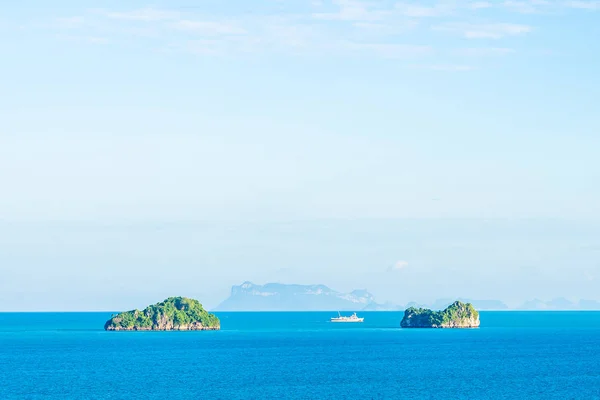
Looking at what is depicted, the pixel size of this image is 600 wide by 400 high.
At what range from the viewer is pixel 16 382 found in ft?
445

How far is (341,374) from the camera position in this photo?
148 m

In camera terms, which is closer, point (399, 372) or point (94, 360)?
point (399, 372)

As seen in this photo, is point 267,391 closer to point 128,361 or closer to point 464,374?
point 464,374

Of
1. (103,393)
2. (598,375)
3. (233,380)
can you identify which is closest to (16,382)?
(103,393)

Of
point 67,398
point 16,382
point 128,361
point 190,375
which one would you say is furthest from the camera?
point 128,361

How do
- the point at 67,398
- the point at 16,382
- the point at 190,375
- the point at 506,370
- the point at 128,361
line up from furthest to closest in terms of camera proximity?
1. the point at 128,361
2. the point at 506,370
3. the point at 190,375
4. the point at 16,382
5. the point at 67,398

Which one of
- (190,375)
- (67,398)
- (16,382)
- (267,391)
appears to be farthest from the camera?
(190,375)

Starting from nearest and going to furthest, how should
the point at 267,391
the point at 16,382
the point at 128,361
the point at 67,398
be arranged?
1. the point at 67,398
2. the point at 267,391
3. the point at 16,382
4. the point at 128,361

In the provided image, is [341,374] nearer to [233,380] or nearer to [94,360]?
[233,380]

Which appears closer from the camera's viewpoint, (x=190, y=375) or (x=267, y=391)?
(x=267, y=391)

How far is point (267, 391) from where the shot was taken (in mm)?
124500

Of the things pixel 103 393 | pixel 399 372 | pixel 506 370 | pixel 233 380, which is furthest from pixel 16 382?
pixel 506 370

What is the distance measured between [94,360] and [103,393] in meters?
54.3

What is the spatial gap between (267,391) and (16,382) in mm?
36738
